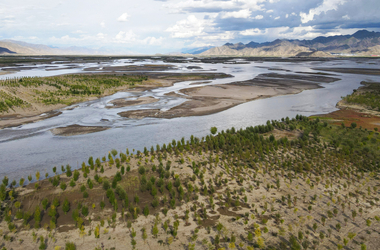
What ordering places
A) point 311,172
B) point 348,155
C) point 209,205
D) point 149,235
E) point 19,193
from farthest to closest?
1. point 348,155
2. point 311,172
3. point 19,193
4. point 209,205
5. point 149,235

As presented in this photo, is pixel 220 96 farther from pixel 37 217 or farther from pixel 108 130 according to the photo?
pixel 37 217

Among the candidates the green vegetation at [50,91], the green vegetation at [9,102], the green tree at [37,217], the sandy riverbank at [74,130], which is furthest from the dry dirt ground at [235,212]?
the green vegetation at [50,91]

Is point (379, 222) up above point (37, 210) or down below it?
below

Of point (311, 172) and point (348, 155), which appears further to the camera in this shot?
point (348, 155)

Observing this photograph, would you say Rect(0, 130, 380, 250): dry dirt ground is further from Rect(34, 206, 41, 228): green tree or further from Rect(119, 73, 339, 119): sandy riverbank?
Rect(119, 73, 339, 119): sandy riverbank

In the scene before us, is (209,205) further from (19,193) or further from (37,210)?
(19,193)

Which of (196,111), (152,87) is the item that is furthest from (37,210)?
(152,87)

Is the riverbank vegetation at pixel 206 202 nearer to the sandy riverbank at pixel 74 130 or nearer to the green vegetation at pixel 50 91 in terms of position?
the sandy riverbank at pixel 74 130

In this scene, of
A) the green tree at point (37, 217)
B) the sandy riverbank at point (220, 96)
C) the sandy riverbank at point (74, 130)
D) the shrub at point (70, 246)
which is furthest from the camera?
the sandy riverbank at point (220, 96)

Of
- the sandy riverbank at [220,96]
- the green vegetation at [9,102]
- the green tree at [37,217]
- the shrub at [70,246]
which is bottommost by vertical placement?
the shrub at [70,246]
